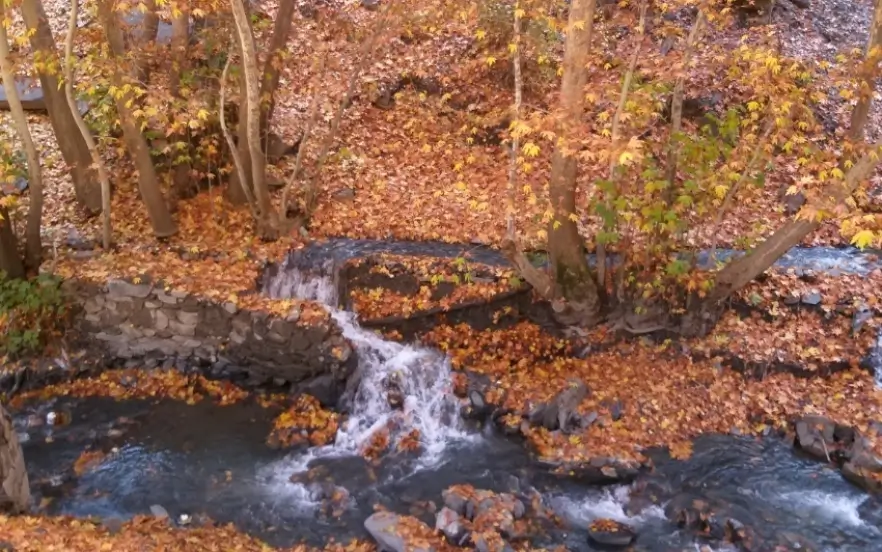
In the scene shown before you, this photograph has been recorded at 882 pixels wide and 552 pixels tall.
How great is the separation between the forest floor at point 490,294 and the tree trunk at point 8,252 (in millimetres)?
468

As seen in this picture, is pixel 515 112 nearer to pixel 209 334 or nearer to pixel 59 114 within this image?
pixel 209 334

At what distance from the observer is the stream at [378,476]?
744 cm

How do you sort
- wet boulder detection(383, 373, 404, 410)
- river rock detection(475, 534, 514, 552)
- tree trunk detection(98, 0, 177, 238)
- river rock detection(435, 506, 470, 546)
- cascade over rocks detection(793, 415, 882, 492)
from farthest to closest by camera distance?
wet boulder detection(383, 373, 404, 410), tree trunk detection(98, 0, 177, 238), cascade over rocks detection(793, 415, 882, 492), river rock detection(435, 506, 470, 546), river rock detection(475, 534, 514, 552)

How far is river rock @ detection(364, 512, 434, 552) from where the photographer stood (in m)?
6.95

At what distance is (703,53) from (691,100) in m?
1.58

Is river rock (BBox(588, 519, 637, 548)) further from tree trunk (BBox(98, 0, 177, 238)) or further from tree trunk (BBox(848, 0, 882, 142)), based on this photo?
tree trunk (BBox(98, 0, 177, 238))

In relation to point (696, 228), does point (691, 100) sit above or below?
above

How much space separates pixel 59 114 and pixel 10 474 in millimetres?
5519

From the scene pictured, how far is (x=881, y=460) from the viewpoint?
7.82 metres

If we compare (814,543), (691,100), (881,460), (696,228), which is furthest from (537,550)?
(691,100)

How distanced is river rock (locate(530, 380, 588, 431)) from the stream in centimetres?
49

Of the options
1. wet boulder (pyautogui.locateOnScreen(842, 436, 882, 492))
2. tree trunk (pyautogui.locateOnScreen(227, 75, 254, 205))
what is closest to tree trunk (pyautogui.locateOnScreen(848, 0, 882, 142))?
wet boulder (pyautogui.locateOnScreen(842, 436, 882, 492))

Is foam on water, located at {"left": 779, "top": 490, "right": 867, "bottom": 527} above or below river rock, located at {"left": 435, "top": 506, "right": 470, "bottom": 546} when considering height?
above

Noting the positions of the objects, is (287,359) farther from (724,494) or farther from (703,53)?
(703,53)
